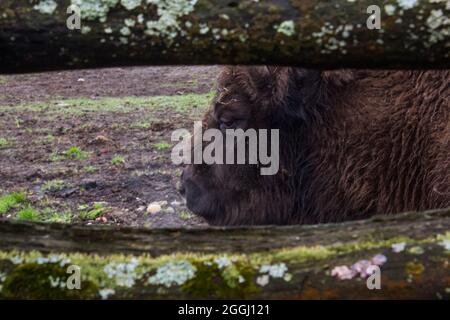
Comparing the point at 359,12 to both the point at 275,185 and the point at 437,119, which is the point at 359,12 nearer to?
the point at 437,119

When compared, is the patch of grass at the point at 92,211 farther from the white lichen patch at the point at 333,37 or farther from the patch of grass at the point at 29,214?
the white lichen patch at the point at 333,37

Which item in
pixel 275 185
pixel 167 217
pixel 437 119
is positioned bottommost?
pixel 167 217

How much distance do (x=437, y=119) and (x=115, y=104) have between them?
9.55 m

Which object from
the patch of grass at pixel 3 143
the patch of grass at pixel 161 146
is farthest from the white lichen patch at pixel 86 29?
the patch of grass at pixel 3 143

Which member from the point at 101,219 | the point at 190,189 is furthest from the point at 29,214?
the point at 190,189

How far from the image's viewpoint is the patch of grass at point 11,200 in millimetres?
7894

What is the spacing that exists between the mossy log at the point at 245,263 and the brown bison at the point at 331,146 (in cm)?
190

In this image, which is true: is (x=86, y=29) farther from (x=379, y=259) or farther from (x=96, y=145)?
(x=96, y=145)

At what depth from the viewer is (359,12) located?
6.79 feet

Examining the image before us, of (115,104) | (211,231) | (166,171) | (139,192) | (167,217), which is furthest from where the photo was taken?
(115,104)

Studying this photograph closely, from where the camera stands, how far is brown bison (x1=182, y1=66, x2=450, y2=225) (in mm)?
4039

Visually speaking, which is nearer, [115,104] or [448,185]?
[448,185]

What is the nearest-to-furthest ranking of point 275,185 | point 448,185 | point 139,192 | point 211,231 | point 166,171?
point 211,231
point 448,185
point 275,185
point 139,192
point 166,171

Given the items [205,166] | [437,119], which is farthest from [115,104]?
[437,119]
